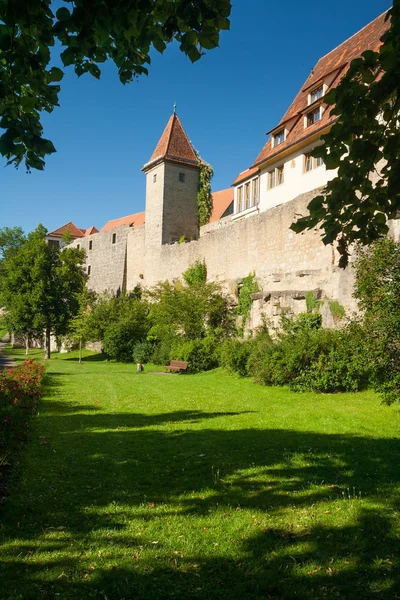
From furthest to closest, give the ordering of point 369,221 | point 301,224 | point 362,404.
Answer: point 362,404 < point 369,221 < point 301,224

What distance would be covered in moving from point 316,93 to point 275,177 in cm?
421

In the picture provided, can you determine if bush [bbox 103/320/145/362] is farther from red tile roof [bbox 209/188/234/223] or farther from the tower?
red tile roof [bbox 209/188/234/223]

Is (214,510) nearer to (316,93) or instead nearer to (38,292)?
(316,93)

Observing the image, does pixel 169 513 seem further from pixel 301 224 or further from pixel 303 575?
pixel 301 224

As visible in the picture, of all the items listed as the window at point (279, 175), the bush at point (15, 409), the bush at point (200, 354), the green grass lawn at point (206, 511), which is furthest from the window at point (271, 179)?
the green grass lawn at point (206, 511)

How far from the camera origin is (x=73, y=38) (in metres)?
3.79

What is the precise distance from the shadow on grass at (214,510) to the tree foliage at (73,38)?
306 cm

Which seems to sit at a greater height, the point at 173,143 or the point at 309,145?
the point at 173,143

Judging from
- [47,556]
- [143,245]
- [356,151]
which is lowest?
[47,556]

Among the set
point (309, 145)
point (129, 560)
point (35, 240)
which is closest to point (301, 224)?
point (129, 560)

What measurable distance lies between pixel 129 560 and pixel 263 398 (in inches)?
339

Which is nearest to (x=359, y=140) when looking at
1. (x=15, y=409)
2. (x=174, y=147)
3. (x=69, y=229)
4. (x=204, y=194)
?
(x=15, y=409)

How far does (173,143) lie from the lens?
34844 mm

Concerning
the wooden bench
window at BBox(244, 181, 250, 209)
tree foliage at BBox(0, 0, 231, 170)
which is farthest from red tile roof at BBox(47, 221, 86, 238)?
tree foliage at BBox(0, 0, 231, 170)
